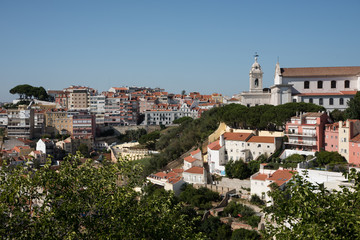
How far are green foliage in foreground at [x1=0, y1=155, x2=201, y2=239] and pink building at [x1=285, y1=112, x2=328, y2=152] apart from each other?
839 inches

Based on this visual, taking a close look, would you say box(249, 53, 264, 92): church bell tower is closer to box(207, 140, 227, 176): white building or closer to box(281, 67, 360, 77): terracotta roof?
box(281, 67, 360, 77): terracotta roof

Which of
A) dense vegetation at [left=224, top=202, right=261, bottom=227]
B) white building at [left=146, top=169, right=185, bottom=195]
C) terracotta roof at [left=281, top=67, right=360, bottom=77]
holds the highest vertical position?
terracotta roof at [left=281, top=67, right=360, bottom=77]

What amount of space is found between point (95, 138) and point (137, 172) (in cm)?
5485

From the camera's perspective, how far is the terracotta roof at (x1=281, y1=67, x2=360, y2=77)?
4259cm

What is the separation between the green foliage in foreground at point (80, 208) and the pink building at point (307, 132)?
69.9 feet

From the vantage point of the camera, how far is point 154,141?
5609 cm

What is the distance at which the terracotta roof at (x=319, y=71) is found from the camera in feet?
140

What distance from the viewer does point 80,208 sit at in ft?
34.3

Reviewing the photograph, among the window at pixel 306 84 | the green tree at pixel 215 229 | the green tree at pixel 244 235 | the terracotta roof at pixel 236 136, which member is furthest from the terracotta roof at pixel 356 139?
the window at pixel 306 84

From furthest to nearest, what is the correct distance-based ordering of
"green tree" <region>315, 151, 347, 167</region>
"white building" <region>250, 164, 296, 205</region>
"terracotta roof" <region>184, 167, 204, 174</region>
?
"terracotta roof" <region>184, 167, 204, 174</region> < "green tree" <region>315, 151, 347, 167</region> < "white building" <region>250, 164, 296, 205</region>

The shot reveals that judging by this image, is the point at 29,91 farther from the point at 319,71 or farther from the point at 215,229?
the point at 215,229

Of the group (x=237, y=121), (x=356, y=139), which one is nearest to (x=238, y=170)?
(x=356, y=139)

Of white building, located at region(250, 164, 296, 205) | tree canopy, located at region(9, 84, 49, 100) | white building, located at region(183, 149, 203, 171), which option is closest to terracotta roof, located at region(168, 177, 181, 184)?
white building, located at region(183, 149, 203, 171)

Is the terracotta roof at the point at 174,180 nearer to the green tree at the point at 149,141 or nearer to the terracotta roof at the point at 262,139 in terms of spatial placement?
the terracotta roof at the point at 262,139
